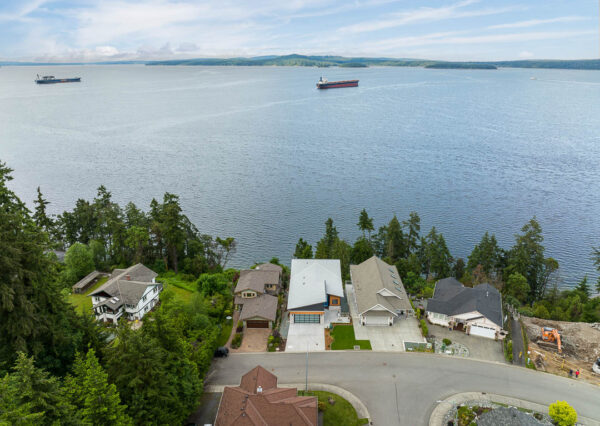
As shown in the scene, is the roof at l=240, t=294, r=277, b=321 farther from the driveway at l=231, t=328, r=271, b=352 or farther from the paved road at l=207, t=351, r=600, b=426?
the paved road at l=207, t=351, r=600, b=426

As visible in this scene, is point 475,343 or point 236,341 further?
point 475,343

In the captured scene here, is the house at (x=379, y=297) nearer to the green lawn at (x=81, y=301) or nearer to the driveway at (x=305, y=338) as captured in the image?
the driveway at (x=305, y=338)

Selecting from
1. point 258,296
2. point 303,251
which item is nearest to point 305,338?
point 258,296

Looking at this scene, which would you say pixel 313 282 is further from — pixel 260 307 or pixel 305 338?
pixel 305 338

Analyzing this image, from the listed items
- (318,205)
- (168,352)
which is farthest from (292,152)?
(168,352)

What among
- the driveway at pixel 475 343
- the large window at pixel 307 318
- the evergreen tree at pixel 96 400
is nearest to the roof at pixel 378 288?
the driveway at pixel 475 343

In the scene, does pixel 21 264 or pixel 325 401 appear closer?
pixel 21 264

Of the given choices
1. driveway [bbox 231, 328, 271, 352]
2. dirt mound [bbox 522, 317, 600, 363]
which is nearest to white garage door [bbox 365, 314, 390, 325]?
driveway [bbox 231, 328, 271, 352]

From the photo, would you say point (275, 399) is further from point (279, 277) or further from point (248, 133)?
point (248, 133)
